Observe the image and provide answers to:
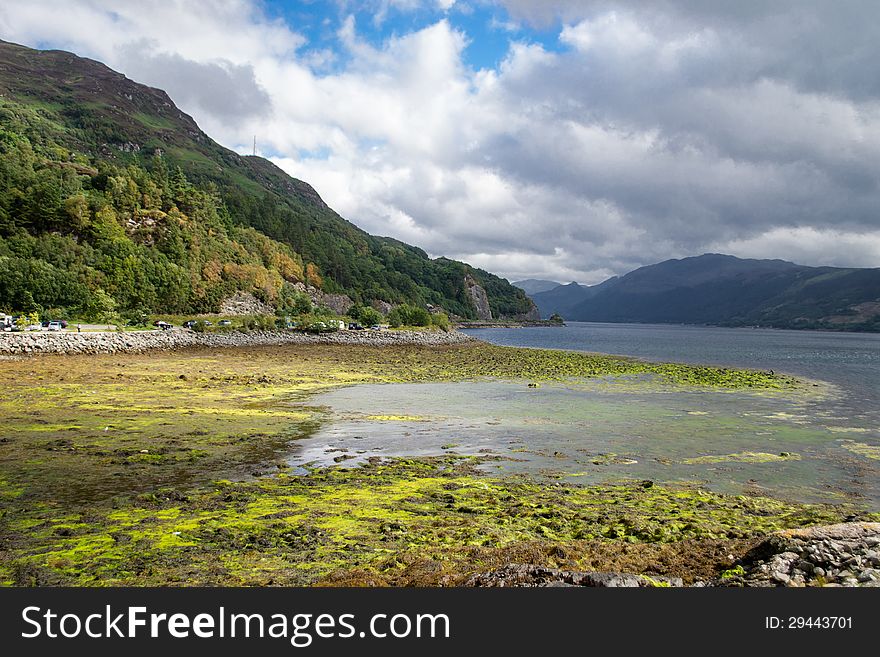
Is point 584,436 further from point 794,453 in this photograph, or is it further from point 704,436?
point 794,453

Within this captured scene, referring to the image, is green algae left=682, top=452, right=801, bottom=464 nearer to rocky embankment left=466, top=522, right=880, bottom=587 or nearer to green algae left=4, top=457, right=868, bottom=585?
green algae left=4, top=457, right=868, bottom=585

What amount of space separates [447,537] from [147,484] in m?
8.58

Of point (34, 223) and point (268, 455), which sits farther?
point (34, 223)

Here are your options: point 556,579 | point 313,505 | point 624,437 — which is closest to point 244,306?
point 624,437

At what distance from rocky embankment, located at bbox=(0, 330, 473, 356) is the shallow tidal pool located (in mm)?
39268

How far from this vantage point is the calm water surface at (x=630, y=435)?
1722cm

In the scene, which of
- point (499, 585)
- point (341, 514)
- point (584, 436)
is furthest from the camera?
point (584, 436)

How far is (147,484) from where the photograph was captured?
13836 mm

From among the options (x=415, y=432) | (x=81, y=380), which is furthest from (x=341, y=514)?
(x=81, y=380)

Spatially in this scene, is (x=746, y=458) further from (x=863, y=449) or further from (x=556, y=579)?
(x=556, y=579)

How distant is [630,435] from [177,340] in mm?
68882

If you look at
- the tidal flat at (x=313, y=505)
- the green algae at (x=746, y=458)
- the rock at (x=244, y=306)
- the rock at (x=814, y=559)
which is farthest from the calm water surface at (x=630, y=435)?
the rock at (x=244, y=306)

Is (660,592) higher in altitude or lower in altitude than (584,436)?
higher

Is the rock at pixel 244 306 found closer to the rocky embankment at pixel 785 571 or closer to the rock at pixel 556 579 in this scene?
the rock at pixel 556 579
